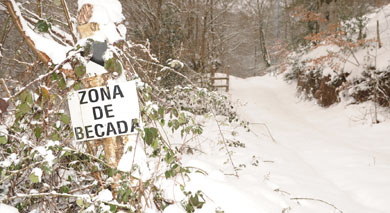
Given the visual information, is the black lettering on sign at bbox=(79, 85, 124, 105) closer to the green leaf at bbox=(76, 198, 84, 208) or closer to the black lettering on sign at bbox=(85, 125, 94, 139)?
the black lettering on sign at bbox=(85, 125, 94, 139)

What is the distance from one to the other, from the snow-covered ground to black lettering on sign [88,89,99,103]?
916mm

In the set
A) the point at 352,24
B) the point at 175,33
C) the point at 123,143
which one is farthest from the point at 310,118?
the point at 123,143

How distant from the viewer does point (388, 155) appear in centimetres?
511

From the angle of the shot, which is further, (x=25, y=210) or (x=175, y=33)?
(x=175, y=33)

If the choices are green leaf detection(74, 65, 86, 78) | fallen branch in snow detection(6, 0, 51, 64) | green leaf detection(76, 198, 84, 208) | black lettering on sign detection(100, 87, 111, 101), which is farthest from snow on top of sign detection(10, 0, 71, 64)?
green leaf detection(76, 198, 84, 208)

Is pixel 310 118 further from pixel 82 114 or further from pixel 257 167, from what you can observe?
pixel 82 114

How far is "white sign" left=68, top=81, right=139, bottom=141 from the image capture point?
1.53 m

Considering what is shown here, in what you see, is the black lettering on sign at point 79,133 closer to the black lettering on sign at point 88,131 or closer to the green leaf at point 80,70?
the black lettering on sign at point 88,131

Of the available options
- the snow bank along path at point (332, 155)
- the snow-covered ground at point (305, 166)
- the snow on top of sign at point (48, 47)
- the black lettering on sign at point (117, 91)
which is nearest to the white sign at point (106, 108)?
the black lettering on sign at point (117, 91)

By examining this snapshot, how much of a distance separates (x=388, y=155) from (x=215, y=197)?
4.48m

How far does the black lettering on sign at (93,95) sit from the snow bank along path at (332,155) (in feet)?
8.56

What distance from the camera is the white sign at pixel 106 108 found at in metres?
1.53

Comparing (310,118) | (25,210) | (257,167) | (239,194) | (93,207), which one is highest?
(93,207)

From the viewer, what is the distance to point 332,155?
528cm
